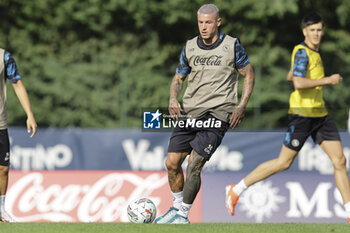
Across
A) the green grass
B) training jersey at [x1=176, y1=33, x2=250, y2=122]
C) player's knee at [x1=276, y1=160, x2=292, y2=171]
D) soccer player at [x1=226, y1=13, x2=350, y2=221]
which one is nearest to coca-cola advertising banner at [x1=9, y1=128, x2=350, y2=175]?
player's knee at [x1=276, y1=160, x2=292, y2=171]

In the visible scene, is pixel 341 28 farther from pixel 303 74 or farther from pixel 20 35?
pixel 303 74

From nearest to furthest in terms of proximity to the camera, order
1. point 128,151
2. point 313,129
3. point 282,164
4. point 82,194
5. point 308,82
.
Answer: point 308,82 → point 313,129 → point 282,164 → point 82,194 → point 128,151

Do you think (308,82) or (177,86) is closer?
(177,86)

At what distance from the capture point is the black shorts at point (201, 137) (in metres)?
8.40

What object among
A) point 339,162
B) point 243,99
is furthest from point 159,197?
point 243,99

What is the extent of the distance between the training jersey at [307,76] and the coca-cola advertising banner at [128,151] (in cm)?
478

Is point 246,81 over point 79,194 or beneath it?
over

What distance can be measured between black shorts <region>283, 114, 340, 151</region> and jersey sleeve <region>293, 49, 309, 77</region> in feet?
1.84

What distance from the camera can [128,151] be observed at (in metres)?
14.5

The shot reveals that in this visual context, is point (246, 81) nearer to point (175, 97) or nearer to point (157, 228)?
point (175, 97)

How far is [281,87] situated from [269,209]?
410cm

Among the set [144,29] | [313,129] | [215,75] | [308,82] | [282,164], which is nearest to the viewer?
[215,75]

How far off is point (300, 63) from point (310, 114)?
25.0 inches

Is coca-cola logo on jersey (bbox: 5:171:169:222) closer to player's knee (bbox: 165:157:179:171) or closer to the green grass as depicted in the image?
player's knee (bbox: 165:157:179:171)
